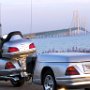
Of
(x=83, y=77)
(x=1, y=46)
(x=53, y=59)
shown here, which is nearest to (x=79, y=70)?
(x=83, y=77)

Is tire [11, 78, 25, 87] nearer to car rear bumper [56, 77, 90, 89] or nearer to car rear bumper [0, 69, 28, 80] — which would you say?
car rear bumper [0, 69, 28, 80]

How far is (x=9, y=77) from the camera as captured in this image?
47.3 ft

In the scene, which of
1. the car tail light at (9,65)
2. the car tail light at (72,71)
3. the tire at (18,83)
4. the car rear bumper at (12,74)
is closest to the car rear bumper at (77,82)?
the car tail light at (72,71)

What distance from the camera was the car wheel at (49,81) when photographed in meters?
11.7

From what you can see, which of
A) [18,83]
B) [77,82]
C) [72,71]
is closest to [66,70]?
[72,71]

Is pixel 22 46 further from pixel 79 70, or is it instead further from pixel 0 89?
pixel 79 70

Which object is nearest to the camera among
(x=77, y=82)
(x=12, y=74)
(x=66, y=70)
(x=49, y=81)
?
(x=77, y=82)

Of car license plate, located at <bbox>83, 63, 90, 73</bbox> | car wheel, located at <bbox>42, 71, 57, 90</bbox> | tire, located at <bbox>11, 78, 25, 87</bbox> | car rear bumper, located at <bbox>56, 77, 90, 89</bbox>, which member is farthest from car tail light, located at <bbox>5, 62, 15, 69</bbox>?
car license plate, located at <bbox>83, 63, 90, 73</bbox>

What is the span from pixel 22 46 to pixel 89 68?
12.4 feet

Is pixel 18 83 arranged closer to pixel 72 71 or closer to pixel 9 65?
pixel 9 65

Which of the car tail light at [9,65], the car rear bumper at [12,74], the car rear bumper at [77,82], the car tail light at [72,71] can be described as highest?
the car tail light at [72,71]

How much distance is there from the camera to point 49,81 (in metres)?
12.0

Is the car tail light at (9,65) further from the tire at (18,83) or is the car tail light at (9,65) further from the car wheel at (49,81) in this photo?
the car wheel at (49,81)

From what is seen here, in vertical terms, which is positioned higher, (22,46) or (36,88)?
(22,46)
